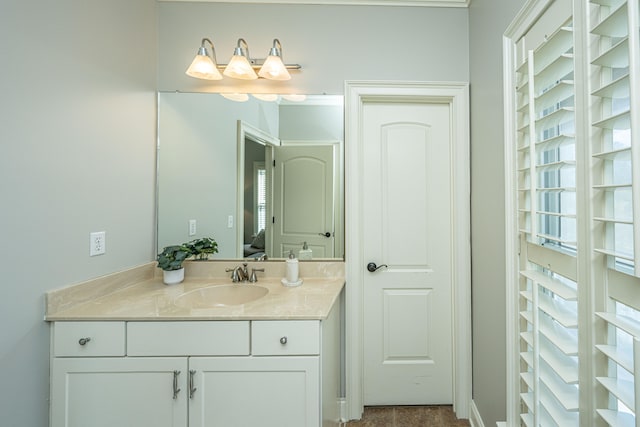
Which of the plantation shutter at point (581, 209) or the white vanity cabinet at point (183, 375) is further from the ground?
the plantation shutter at point (581, 209)

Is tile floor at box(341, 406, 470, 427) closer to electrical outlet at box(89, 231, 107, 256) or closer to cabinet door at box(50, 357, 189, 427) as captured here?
cabinet door at box(50, 357, 189, 427)

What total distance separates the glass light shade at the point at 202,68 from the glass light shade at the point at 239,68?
74mm

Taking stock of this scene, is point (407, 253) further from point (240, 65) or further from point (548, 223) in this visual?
point (240, 65)

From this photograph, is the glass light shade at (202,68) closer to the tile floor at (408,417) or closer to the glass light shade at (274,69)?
the glass light shade at (274,69)

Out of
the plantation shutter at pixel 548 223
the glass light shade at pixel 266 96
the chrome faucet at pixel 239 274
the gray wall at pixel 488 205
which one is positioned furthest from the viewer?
the glass light shade at pixel 266 96

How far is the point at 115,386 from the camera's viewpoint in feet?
4.07

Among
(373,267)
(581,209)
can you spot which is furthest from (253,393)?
(581,209)

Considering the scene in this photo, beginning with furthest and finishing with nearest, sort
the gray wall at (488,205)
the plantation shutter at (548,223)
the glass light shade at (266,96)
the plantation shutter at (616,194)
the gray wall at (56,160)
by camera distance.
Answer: the glass light shade at (266,96)
the gray wall at (488,205)
the gray wall at (56,160)
the plantation shutter at (548,223)
the plantation shutter at (616,194)

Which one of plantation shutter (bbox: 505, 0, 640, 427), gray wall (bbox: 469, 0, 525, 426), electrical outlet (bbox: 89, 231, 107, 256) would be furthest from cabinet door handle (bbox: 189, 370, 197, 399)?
gray wall (bbox: 469, 0, 525, 426)

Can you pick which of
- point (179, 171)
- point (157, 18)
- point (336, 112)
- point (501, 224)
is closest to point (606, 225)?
point (501, 224)

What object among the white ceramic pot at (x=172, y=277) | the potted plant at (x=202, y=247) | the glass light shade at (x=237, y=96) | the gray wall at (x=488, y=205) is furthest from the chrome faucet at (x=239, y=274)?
the gray wall at (x=488, y=205)

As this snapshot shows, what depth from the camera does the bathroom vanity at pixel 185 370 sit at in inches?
48.7

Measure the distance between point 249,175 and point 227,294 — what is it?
0.74 metres

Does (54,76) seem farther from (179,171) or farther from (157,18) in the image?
(157,18)
